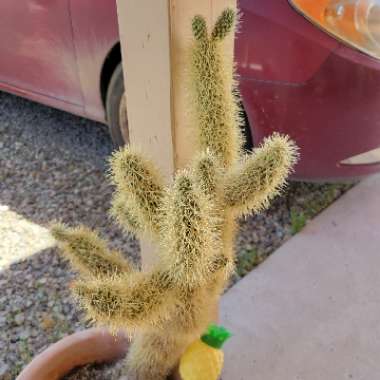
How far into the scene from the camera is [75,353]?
167 cm

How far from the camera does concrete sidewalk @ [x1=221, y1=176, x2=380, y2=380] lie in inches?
85.8

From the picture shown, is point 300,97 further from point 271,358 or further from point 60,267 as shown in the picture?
point 60,267

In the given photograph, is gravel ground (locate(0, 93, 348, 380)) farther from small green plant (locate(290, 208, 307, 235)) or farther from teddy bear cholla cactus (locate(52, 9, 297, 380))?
teddy bear cholla cactus (locate(52, 9, 297, 380))

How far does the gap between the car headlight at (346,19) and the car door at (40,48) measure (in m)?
1.51

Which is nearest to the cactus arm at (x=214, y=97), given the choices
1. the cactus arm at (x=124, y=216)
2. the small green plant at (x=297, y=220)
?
the cactus arm at (x=124, y=216)

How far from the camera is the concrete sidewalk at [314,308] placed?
85.8 inches

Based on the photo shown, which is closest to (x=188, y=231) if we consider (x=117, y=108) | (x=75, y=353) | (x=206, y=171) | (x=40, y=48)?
(x=206, y=171)

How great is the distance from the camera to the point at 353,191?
3.28 m

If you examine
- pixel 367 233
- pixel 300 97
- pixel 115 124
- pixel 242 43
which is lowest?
pixel 367 233

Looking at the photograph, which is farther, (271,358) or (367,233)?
(367,233)

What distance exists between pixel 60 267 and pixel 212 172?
1717 mm

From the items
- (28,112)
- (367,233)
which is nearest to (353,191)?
(367,233)

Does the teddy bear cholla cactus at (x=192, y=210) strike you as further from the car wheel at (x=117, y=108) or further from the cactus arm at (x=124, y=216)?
the car wheel at (x=117, y=108)

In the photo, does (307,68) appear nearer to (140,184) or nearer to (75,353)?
(140,184)
